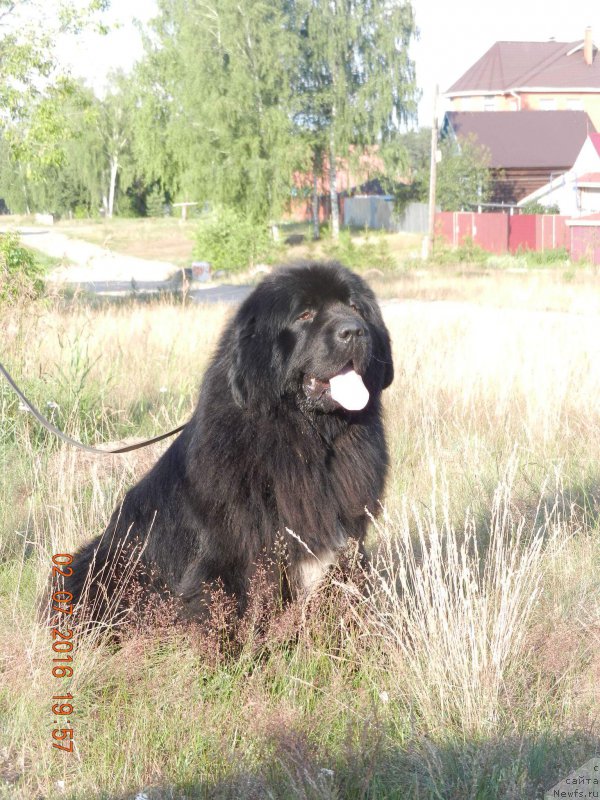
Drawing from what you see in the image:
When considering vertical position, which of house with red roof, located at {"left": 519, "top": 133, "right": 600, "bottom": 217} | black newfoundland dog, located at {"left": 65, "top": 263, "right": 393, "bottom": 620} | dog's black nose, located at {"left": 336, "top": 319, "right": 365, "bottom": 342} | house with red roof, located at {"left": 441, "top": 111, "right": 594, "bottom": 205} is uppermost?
house with red roof, located at {"left": 441, "top": 111, "right": 594, "bottom": 205}

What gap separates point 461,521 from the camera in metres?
4.82

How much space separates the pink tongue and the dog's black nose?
0.51 feet

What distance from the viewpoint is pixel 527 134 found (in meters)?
58.0

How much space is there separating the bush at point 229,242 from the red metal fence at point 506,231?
943 cm

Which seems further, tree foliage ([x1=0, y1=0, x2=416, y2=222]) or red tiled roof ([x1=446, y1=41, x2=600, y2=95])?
red tiled roof ([x1=446, y1=41, x2=600, y2=95])

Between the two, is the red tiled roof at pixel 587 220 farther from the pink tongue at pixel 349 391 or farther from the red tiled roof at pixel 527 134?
the pink tongue at pixel 349 391

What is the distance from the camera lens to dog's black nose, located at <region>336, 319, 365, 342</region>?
134 inches

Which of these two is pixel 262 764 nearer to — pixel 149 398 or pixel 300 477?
pixel 300 477

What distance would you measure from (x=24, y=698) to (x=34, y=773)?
311 mm

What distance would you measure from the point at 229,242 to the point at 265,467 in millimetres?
39325

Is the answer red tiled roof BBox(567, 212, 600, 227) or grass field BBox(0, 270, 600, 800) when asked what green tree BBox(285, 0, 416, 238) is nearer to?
red tiled roof BBox(567, 212, 600, 227)

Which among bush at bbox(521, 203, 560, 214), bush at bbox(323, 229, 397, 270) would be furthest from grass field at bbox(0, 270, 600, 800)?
bush at bbox(521, 203, 560, 214)

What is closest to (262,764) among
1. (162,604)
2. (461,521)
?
(162,604)

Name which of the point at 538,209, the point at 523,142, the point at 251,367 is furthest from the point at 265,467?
the point at 523,142
